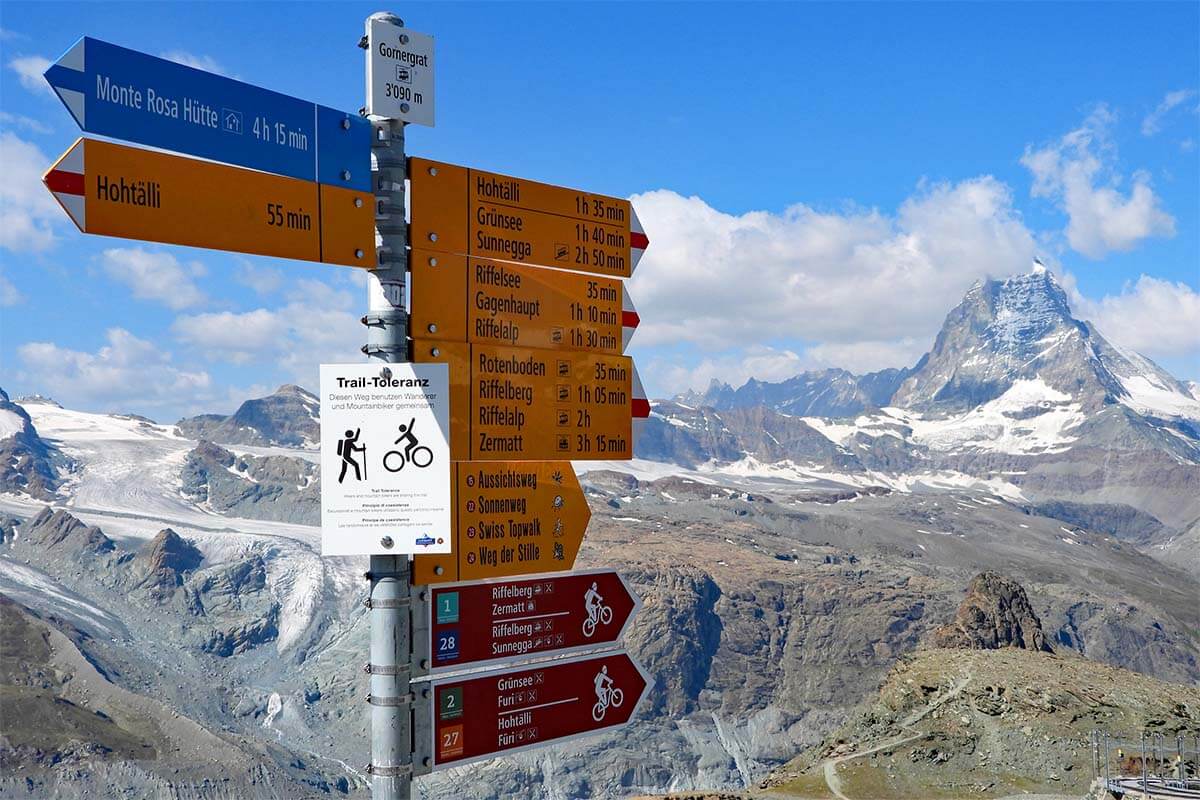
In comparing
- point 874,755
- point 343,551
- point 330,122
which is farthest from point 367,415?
point 874,755

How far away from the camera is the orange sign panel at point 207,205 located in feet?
24.3

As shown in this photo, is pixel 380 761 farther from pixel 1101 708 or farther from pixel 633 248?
pixel 1101 708

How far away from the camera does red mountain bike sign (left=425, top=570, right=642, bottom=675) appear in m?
8.62

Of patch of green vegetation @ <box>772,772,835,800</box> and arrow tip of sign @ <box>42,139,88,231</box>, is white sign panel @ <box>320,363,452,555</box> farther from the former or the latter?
patch of green vegetation @ <box>772,772,835,800</box>

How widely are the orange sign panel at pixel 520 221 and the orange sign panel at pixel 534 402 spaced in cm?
78

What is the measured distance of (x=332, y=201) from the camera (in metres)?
8.29

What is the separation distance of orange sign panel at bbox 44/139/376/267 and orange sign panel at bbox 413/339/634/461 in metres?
0.98

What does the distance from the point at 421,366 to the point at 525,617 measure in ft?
7.43

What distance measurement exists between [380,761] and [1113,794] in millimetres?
30959

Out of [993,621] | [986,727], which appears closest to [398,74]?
[986,727]

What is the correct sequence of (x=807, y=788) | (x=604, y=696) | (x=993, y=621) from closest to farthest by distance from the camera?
1. (x=604, y=696)
2. (x=807, y=788)
3. (x=993, y=621)

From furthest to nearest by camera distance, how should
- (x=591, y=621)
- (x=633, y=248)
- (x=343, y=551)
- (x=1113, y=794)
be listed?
(x=1113, y=794) < (x=633, y=248) < (x=591, y=621) < (x=343, y=551)

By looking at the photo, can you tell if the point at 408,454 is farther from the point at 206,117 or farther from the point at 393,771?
the point at 206,117

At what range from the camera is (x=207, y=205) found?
25.8 feet
